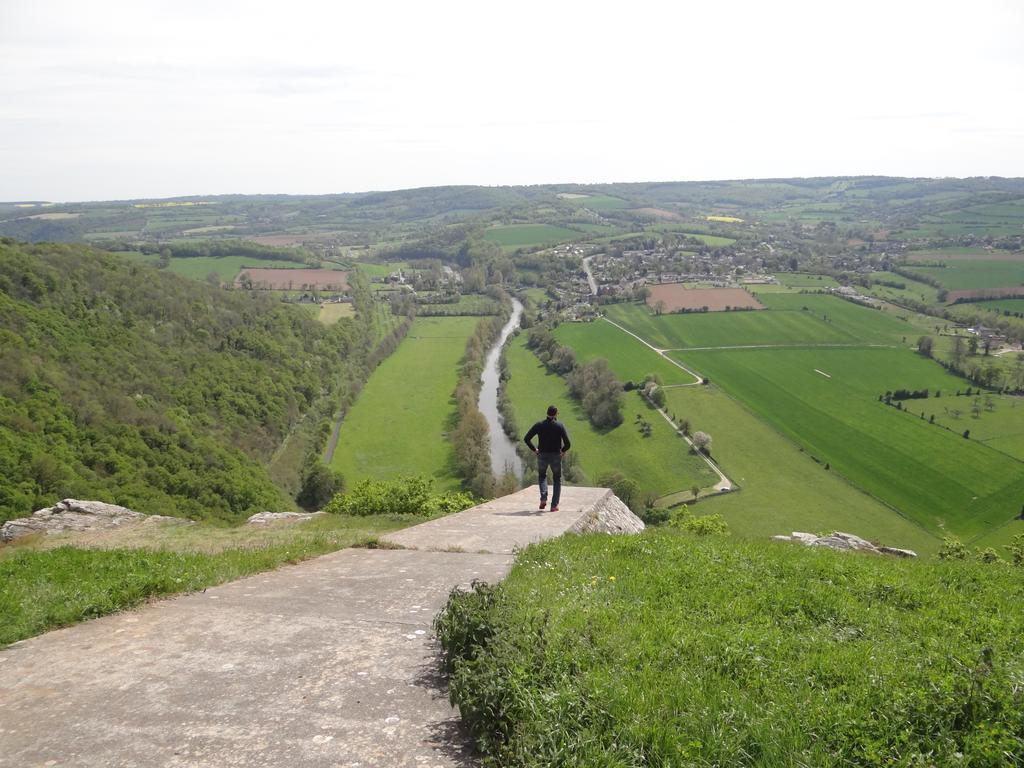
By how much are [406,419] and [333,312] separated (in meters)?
58.5

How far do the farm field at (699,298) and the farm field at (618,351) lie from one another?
24337 mm

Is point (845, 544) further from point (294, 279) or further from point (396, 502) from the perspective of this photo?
point (294, 279)

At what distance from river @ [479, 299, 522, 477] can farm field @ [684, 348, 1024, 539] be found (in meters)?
37.4

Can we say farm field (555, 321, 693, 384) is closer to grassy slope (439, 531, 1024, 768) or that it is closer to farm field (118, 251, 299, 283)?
farm field (118, 251, 299, 283)

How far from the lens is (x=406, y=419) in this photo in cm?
9319

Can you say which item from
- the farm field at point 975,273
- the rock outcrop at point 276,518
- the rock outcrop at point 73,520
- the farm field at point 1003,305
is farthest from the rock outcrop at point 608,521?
the farm field at point 975,273

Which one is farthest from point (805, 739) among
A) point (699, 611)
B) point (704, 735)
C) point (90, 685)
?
point (90, 685)

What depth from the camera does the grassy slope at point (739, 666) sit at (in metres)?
5.37

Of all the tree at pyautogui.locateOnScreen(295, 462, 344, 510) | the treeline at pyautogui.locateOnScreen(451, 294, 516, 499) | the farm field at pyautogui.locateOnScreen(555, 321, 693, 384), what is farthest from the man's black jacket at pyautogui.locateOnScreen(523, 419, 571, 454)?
the farm field at pyautogui.locateOnScreen(555, 321, 693, 384)

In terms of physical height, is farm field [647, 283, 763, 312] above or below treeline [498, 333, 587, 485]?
above

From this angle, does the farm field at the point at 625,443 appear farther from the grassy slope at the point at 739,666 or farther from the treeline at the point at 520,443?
the grassy slope at the point at 739,666

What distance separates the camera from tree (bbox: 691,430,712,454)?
7906 cm

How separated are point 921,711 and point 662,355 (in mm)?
115360

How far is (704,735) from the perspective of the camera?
18.2ft
